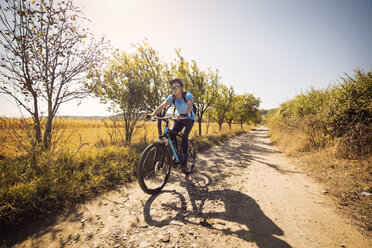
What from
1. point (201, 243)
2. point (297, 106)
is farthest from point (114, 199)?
point (297, 106)

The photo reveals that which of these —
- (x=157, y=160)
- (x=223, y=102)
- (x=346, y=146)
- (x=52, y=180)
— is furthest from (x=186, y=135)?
(x=223, y=102)

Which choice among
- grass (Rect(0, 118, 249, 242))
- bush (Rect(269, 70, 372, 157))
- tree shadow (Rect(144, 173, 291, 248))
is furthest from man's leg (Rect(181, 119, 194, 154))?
bush (Rect(269, 70, 372, 157))

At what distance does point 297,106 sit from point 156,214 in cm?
1343

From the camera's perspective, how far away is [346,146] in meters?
4.95

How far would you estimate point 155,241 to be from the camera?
182 centimetres

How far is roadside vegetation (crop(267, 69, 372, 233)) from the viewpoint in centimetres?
295

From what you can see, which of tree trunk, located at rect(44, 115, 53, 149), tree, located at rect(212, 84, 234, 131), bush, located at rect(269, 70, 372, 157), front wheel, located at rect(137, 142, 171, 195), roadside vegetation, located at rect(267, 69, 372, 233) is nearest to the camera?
roadside vegetation, located at rect(267, 69, 372, 233)

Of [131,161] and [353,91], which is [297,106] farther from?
[131,161]

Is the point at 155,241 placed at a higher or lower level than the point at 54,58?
lower

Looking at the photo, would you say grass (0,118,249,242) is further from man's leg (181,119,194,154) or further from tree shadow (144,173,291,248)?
man's leg (181,119,194,154)

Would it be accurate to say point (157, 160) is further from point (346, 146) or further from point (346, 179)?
point (346, 146)

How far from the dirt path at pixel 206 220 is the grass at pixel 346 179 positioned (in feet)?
0.82

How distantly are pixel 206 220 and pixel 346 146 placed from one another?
628 cm

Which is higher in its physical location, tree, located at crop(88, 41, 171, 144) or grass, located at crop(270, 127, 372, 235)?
tree, located at crop(88, 41, 171, 144)
